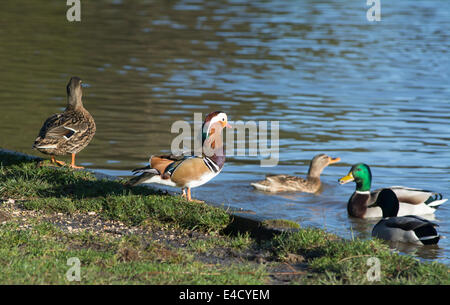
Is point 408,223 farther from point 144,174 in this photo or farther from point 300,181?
point 144,174

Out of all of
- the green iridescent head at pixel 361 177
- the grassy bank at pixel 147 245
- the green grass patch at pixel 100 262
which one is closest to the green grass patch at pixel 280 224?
the grassy bank at pixel 147 245

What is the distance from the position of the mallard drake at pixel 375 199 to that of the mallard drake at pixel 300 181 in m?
0.90

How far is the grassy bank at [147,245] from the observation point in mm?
6102

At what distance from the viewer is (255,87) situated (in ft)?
68.2

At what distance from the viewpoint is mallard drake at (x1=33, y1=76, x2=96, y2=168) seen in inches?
398

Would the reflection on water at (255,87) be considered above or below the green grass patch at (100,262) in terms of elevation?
above

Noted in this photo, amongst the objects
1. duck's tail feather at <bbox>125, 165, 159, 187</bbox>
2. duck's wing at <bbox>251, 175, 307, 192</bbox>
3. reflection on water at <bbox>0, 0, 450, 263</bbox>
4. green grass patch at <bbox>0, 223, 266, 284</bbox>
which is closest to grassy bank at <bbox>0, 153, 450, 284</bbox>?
green grass patch at <bbox>0, 223, 266, 284</bbox>

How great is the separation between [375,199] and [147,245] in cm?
583

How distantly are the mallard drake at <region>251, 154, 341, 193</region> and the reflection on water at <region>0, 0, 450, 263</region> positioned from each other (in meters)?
0.18

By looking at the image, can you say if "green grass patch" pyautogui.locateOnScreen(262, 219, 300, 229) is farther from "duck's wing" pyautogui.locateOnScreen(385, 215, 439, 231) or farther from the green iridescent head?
the green iridescent head

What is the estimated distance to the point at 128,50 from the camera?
26.3 metres

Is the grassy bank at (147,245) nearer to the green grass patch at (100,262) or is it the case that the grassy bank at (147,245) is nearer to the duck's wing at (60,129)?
the green grass patch at (100,262)
